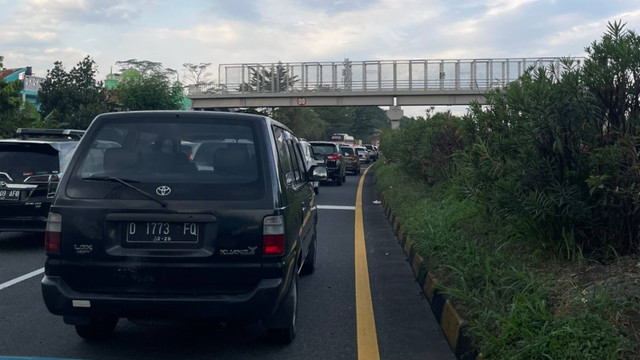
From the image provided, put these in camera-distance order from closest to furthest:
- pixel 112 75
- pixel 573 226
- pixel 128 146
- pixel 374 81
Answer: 1. pixel 128 146
2. pixel 573 226
3. pixel 374 81
4. pixel 112 75

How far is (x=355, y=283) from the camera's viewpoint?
7.39m

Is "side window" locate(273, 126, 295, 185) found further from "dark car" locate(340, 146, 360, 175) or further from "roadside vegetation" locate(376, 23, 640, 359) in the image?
"dark car" locate(340, 146, 360, 175)

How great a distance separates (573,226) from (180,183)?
3484 mm


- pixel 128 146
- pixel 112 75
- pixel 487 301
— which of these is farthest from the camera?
pixel 112 75

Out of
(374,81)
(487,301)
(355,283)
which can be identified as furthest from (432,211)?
(374,81)

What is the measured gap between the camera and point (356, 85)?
46125 mm

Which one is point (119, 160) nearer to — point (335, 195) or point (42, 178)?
point (42, 178)

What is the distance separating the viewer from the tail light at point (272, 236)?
4.41 meters

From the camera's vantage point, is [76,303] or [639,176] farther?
[639,176]

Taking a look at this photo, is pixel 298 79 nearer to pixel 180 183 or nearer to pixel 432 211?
pixel 432 211

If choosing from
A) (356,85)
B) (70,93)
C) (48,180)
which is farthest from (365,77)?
(48,180)

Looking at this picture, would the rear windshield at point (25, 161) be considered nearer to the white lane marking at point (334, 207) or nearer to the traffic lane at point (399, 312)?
the traffic lane at point (399, 312)

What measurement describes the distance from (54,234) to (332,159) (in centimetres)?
1940

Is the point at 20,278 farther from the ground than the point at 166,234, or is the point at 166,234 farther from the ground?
the point at 166,234
